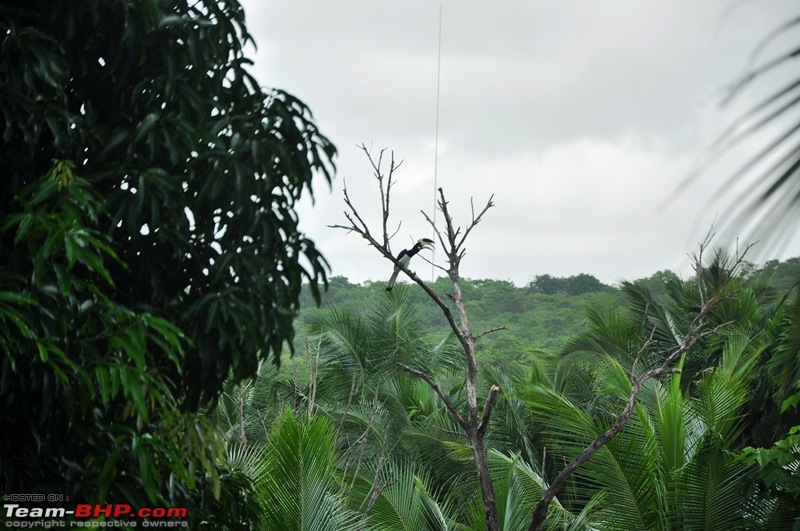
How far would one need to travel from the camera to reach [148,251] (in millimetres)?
3523

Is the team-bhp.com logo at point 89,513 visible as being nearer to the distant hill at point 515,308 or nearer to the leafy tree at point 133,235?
the leafy tree at point 133,235

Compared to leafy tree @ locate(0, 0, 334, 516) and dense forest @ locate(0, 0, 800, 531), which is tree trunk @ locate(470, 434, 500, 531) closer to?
dense forest @ locate(0, 0, 800, 531)

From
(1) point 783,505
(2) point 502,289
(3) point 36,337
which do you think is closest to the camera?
(3) point 36,337

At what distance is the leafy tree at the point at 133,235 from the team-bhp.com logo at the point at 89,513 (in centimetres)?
6

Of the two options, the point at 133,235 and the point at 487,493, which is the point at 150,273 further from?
the point at 487,493

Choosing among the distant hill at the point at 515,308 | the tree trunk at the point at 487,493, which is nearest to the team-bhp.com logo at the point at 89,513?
the tree trunk at the point at 487,493

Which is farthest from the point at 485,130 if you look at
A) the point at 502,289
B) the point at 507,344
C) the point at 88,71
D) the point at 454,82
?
the point at 88,71

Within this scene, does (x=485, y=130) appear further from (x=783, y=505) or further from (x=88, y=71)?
(x=88, y=71)

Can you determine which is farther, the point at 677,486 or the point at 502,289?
the point at 502,289

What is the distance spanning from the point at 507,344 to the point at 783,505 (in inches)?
716

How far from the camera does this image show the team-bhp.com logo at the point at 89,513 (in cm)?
→ 288

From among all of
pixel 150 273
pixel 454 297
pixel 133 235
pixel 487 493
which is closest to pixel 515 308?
pixel 454 297

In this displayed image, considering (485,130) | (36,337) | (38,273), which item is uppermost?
(485,130)

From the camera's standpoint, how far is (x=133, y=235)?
3176 millimetres
